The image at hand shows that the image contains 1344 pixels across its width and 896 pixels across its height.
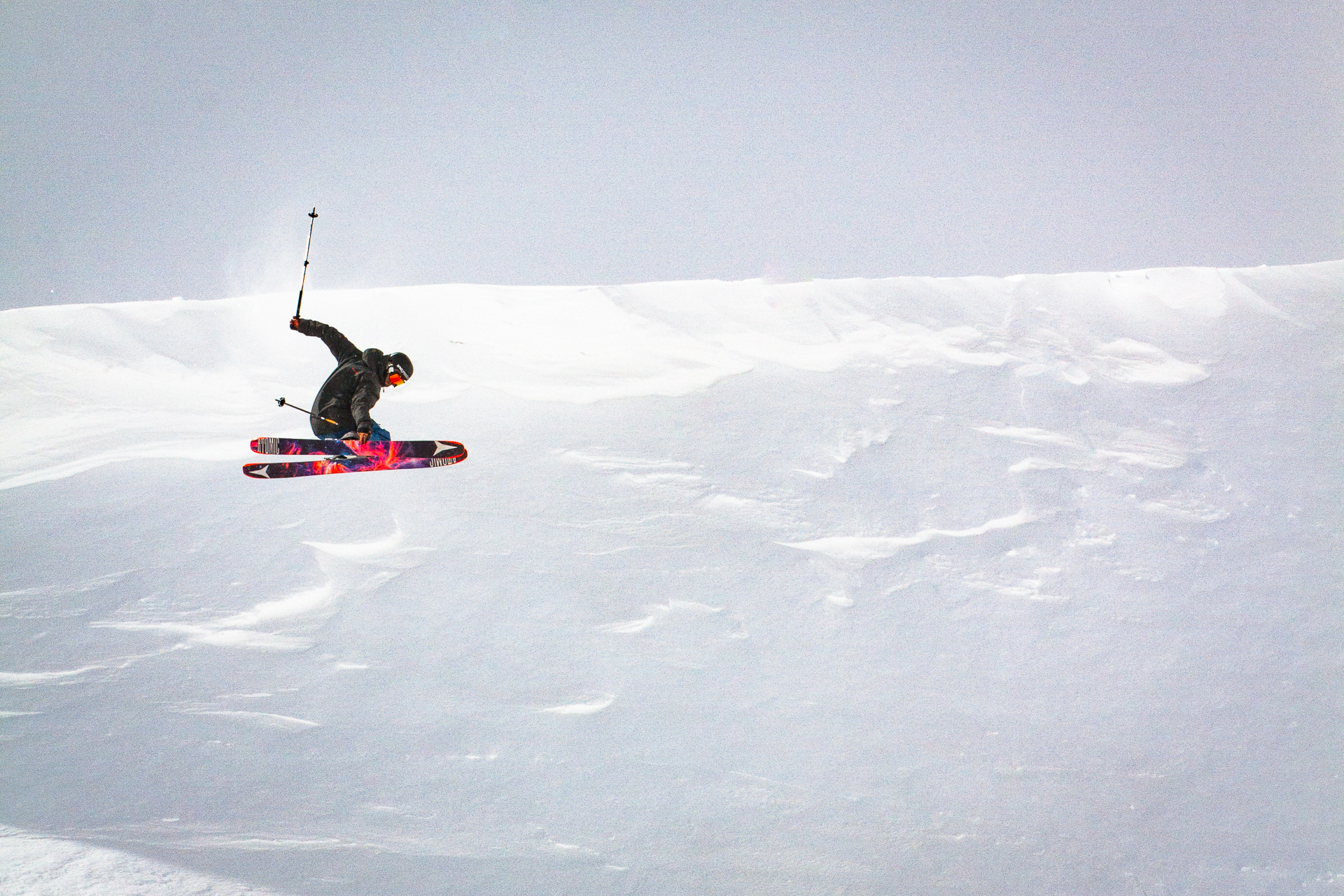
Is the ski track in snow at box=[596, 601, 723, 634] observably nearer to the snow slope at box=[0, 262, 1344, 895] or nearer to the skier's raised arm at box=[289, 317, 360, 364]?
the snow slope at box=[0, 262, 1344, 895]

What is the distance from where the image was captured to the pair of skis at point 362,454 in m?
7.11

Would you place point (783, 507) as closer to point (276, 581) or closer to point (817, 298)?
point (276, 581)

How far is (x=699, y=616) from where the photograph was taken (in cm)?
858

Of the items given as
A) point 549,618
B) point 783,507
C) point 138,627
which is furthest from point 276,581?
point 783,507

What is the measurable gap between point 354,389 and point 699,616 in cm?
353

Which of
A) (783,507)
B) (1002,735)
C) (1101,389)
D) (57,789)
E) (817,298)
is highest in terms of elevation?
(817,298)

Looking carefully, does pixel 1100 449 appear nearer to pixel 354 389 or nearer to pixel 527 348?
pixel 527 348

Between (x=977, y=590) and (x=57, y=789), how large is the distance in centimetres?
728

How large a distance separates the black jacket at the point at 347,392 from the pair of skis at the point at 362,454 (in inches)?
10.2

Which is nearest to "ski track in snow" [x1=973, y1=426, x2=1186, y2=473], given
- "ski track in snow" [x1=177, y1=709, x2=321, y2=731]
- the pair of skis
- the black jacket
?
the pair of skis

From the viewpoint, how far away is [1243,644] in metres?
8.36

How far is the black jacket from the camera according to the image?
665 cm

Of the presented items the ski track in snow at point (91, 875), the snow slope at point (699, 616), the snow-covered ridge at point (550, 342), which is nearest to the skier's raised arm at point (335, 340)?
the snow slope at point (699, 616)

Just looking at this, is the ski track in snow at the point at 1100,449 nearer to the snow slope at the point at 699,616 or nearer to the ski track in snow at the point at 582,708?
the snow slope at the point at 699,616
